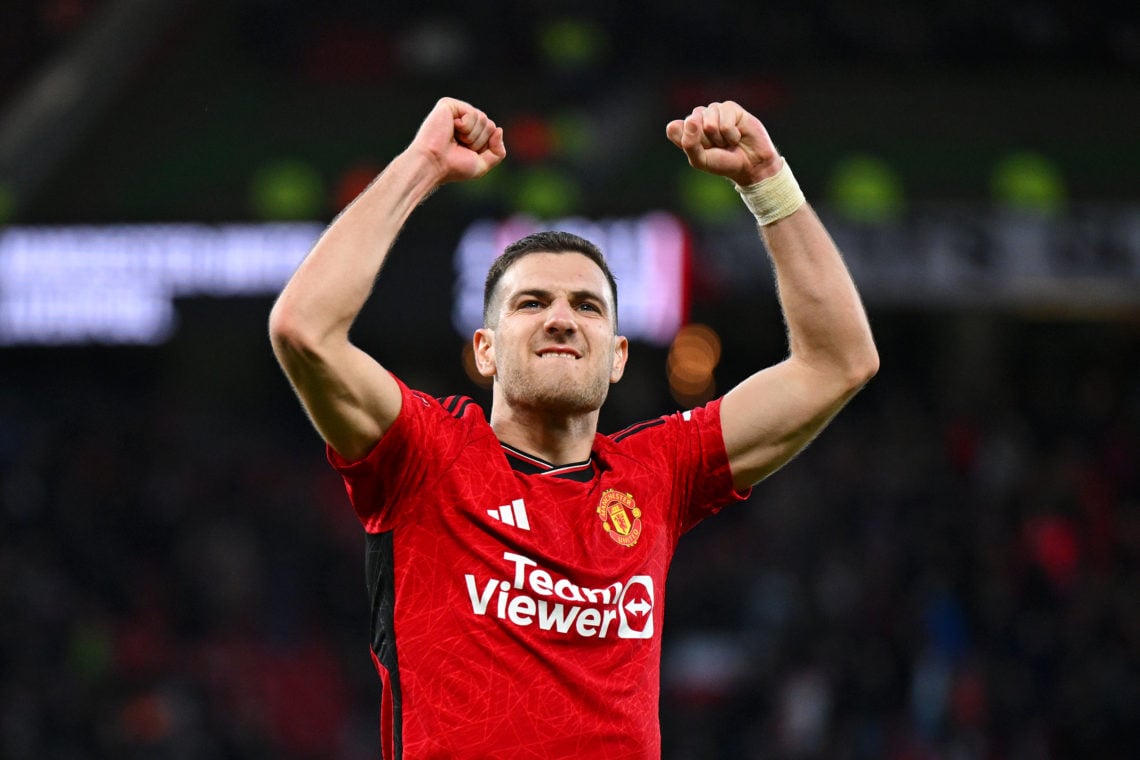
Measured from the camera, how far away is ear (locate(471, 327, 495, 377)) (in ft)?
9.68

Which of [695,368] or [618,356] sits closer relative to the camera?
[618,356]

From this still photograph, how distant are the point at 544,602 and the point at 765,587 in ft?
26.3

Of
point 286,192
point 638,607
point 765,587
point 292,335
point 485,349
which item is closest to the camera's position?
point 292,335

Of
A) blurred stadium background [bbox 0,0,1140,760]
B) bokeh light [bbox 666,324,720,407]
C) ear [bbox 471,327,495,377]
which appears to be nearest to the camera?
ear [bbox 471,327,495,377]

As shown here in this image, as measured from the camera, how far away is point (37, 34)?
12.6m

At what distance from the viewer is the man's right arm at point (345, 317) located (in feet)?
8.18

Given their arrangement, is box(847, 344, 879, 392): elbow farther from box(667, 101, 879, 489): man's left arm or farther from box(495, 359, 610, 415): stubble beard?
box(495, 359, 610, 415): stubble beard

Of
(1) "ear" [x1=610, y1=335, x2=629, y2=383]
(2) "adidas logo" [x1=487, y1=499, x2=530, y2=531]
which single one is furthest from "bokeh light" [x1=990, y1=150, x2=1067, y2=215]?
(2) "adidas logo" [x1=487, y1=499, x2=530, y2=531]

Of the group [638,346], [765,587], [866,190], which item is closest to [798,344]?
[765,587]

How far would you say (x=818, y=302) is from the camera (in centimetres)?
299

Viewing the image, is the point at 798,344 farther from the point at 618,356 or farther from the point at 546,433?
the point at 546,433

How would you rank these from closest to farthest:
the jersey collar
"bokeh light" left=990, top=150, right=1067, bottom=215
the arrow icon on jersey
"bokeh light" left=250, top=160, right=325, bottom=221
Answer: the arrow icon on jersey
the jersey collar
"bokeh light" left=250, top=160, right=325, bottom=221
"bokeh light" left=990, top=150, right=1067, bottom=215

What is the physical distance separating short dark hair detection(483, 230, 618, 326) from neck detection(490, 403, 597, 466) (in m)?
0.22

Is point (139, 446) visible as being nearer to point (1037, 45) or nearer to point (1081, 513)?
point (1081, 513)
